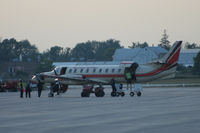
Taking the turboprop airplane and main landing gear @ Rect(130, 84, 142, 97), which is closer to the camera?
main landing gear @ Rect(130, 84, 142, 97)

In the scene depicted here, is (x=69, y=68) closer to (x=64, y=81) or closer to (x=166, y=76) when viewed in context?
(x=64, y=81)

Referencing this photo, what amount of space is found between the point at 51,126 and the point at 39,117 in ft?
13.3

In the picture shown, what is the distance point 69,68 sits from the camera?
5219 cm

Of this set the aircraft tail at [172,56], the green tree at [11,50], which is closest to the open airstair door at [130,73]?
the aircraft tail at [172,56]

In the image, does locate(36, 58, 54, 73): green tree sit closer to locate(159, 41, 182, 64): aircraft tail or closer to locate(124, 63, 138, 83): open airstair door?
locate(159, 41, 182, 64): aircraft tail

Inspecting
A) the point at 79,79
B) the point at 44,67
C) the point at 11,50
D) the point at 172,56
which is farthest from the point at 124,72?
the point at 11,50

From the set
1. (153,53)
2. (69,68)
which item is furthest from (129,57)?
(69,68)

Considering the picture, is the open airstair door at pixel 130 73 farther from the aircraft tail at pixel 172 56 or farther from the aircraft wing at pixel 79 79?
the aircraft wing at pixel 79 79

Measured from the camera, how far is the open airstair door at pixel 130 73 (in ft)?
159

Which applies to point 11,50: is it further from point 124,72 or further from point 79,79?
point 124,72

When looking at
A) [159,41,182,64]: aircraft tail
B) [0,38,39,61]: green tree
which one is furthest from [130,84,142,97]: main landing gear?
Answer: [0,38,39,61]: green tree

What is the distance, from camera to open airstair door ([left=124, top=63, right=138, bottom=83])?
4834 cm

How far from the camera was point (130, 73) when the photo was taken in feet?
159

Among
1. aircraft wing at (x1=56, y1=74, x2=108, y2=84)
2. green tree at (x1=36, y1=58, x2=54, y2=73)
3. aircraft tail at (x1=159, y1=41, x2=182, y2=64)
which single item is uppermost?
green tree at (x1=36, y1=58, x2=54, y2=73)
